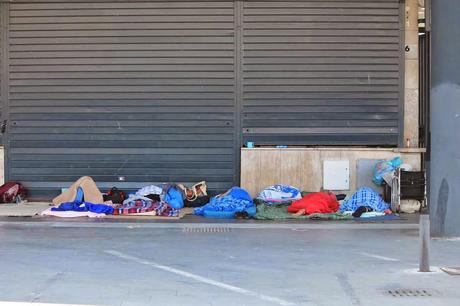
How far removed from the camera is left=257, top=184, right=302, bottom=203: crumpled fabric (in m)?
12.5

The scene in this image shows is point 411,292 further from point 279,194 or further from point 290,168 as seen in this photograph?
point 290,168

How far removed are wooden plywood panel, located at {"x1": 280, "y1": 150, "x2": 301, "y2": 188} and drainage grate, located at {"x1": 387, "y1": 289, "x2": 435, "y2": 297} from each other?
6.65m

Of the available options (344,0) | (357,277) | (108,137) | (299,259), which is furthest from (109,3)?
(357,277)

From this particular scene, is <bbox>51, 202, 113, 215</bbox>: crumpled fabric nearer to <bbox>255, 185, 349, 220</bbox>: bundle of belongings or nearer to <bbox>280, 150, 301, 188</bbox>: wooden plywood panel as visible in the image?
<bbox>255, 185, 349, 220</bbox>: bundle of belongings

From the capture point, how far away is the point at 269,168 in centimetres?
1319

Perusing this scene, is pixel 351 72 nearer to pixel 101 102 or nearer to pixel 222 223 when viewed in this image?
pixel 222 223

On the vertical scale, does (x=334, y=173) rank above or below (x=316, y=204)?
above

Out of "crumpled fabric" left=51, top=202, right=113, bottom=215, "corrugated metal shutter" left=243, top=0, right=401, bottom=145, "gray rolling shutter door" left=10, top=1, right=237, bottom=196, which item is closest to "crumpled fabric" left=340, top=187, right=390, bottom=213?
"corrugated metal shutter" left=243, top=0, right=401, bottom=145

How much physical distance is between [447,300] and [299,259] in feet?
7.61

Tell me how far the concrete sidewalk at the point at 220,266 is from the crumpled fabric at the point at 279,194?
1.82 m

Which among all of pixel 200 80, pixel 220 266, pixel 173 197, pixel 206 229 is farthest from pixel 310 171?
pixel 220 266

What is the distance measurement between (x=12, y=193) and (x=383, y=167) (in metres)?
7.71

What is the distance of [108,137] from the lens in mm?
13500

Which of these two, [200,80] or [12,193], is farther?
[200,80]
